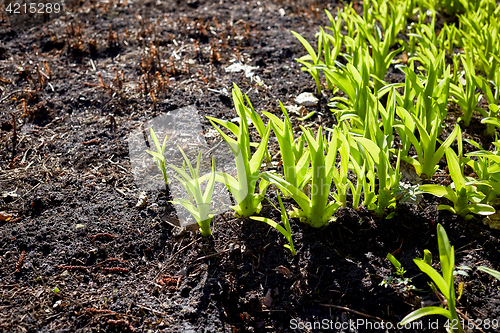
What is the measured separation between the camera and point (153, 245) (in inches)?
67.2

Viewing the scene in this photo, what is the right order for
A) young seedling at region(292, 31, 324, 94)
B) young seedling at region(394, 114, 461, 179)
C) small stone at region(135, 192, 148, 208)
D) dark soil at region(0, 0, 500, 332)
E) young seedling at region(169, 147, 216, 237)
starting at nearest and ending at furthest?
dark soil at region(0, 0, 500, 332)
young seedling at region(169, 147, 216, 237)
young seedling at region(394, 114, 461, 179)
small stone at region(135, 192, 148, 208)
young seedling at region(292, 31, 324, 94)

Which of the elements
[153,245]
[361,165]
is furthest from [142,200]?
[361,165]

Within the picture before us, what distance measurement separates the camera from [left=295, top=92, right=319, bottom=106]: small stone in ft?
8.16

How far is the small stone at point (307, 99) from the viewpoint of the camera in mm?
2488

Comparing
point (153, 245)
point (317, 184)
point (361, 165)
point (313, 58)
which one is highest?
point (313, 58)

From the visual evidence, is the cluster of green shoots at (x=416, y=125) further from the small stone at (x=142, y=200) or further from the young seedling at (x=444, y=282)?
the small stone at (x=142, y=200)

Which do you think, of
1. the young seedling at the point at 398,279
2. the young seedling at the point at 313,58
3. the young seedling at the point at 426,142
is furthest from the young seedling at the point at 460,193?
the young seedling at the point at 313,58

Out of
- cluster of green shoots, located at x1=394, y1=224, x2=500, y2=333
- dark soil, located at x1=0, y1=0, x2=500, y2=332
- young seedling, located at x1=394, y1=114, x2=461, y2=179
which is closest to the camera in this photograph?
Result: cluster of green shoots, located at x1=394, y1=224, x2=500, y2=333

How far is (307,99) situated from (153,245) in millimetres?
1457

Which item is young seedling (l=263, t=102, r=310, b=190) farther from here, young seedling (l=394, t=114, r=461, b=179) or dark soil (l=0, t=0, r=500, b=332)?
young seedling (l=394, t=114, r=461, b=179)

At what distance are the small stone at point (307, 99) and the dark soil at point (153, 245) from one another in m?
0.06

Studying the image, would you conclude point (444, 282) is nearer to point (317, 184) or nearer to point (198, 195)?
point (317, 184)

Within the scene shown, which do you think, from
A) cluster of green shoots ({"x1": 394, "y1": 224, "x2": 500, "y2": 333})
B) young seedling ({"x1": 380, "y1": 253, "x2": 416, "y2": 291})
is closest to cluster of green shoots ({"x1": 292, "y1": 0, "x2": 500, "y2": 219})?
young seedling ({"x1": 380, "y1": 253, "x2": 416, "y2": 291})

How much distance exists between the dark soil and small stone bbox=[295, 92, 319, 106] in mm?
59
